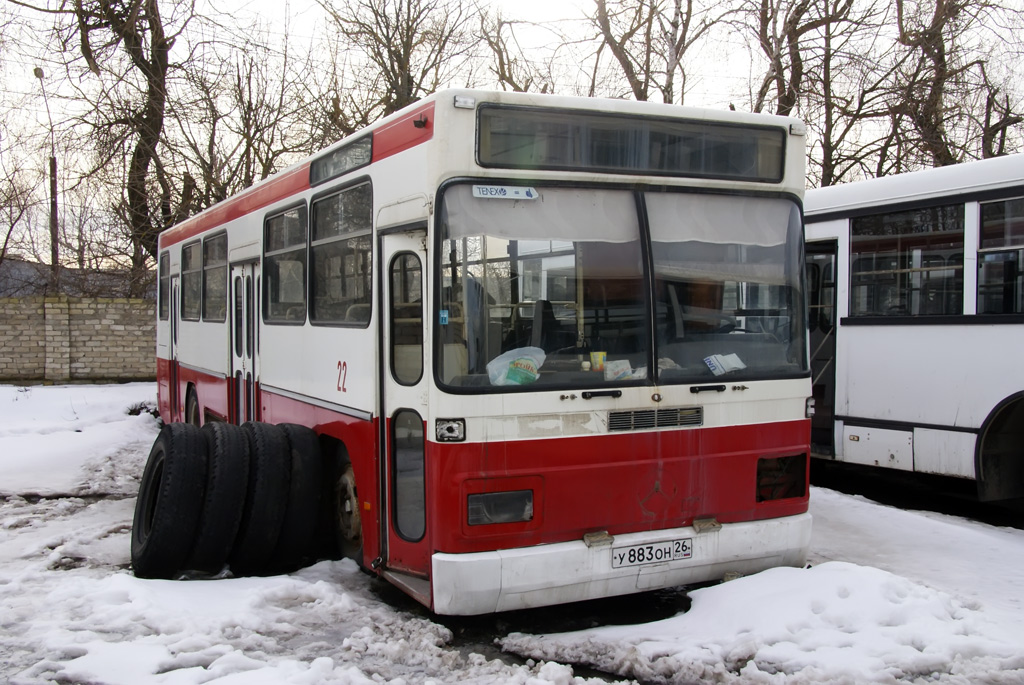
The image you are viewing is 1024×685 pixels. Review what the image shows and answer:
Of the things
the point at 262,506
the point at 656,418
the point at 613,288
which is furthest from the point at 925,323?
the point at 262,506

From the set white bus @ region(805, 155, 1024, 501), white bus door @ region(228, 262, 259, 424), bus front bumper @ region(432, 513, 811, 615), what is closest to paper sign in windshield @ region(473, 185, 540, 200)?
bus front bumper @ region(432, 513, 811, 615)

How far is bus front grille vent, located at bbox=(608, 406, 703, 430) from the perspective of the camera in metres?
4.90

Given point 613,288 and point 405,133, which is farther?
point 405,133

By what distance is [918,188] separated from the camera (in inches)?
320

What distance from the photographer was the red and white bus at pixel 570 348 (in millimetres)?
4660

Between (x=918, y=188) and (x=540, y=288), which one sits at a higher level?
(x=918, y=188)

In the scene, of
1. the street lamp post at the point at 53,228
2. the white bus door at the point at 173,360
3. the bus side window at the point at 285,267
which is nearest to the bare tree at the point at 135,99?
the street lamp post at the point at 53,228

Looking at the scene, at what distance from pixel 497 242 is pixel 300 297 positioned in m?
2.55

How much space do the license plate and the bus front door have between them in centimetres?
426

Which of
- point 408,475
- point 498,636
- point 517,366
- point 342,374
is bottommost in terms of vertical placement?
point 498,636

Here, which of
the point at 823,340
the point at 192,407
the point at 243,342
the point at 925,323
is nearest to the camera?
the point at 925,323

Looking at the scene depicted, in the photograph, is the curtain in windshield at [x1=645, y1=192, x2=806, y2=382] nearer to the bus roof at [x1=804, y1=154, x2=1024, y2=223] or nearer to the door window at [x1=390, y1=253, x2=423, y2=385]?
the door window at [x1=390, y1=253, x2=423, y2=385]

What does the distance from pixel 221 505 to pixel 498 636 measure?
1972 millimetres

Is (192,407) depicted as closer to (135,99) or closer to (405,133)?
(405,133)
